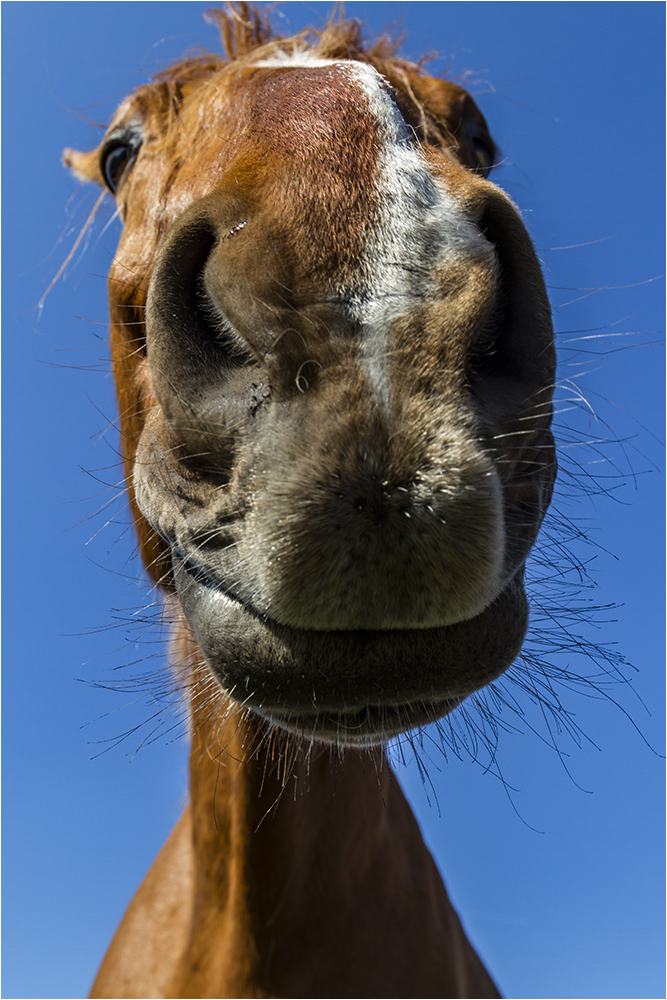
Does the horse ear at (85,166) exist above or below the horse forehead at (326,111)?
above

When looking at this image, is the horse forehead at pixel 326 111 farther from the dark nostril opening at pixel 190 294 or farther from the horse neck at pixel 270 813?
the horse neck at pixel 270 813

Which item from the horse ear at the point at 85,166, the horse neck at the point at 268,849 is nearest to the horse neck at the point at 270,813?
the horse neck at the point at 268,849

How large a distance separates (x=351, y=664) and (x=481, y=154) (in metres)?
2.36

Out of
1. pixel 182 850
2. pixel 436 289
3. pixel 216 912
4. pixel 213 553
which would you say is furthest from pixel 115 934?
pixel 436 289

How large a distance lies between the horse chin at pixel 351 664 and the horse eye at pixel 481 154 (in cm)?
195

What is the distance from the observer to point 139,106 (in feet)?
8.22

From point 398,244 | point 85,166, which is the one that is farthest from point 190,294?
point 85,166

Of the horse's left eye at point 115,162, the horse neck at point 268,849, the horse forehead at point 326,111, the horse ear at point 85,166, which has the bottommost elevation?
the horse neck at point 268,849

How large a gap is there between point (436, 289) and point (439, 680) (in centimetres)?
77

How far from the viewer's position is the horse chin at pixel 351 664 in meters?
1.29

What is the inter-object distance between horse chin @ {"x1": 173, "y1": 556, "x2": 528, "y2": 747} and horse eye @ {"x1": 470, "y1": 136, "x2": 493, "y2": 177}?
195 cm

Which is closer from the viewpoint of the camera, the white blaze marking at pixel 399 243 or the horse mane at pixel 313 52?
the white blaze marking at pixel 399 243

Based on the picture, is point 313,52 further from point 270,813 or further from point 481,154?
point 270,813

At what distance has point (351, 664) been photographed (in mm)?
1296
